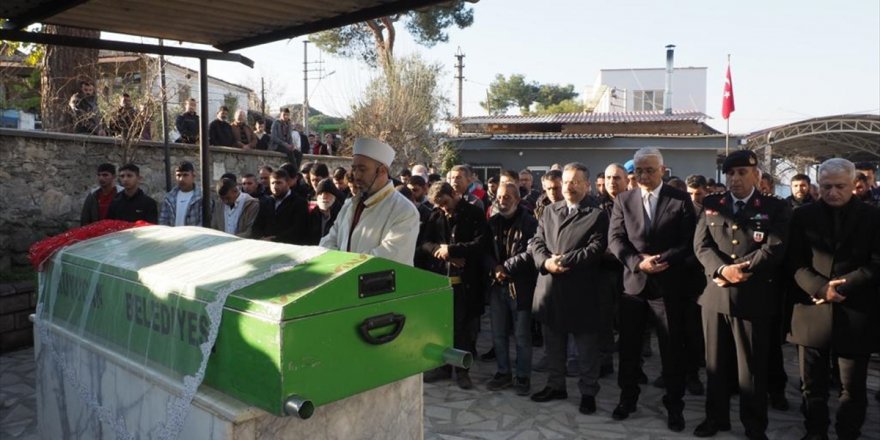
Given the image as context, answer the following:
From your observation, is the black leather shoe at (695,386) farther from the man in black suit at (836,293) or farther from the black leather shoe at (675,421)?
the man in black suit at (836,293)

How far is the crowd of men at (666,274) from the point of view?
4027 mm

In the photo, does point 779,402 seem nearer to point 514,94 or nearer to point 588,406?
point 588,406

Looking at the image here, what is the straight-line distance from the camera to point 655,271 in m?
4.50

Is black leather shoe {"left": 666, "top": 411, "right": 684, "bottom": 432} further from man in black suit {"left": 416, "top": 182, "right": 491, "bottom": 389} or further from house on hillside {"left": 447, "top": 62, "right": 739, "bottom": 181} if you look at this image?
house on hillside {"left": 447, "top": 62, "right": 739, "bottom": 181}

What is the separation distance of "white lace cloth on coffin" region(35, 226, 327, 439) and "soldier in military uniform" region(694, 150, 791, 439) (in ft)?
9.53

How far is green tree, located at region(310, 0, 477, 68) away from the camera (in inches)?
941

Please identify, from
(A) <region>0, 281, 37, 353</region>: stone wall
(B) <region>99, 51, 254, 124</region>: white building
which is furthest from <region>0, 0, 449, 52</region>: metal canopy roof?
(B) <region>99, 51, 254, 124</region>: white building

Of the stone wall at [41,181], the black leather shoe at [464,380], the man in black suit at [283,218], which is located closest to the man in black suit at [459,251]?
the black leather shoe at [464,380]

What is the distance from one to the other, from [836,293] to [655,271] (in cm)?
108

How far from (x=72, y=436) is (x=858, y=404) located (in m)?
4.54

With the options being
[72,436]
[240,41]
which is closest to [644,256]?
[240,41]

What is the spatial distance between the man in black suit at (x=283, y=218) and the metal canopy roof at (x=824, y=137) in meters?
24.8

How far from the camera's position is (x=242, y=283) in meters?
2.24

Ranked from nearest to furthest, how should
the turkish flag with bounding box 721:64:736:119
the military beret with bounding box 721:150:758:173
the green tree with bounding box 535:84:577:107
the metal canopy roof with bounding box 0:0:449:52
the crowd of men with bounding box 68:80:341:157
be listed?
1. the metal canopy roof with bounding box 0:0:449:52
2. the military beret with bounding box 721:150:758:173
3. the crowd of men with bounding box 68:80:341:157
4. the turkish flag with bounding box 721:64:736:119
5. the green tree with bounding box 535:84:577:107
